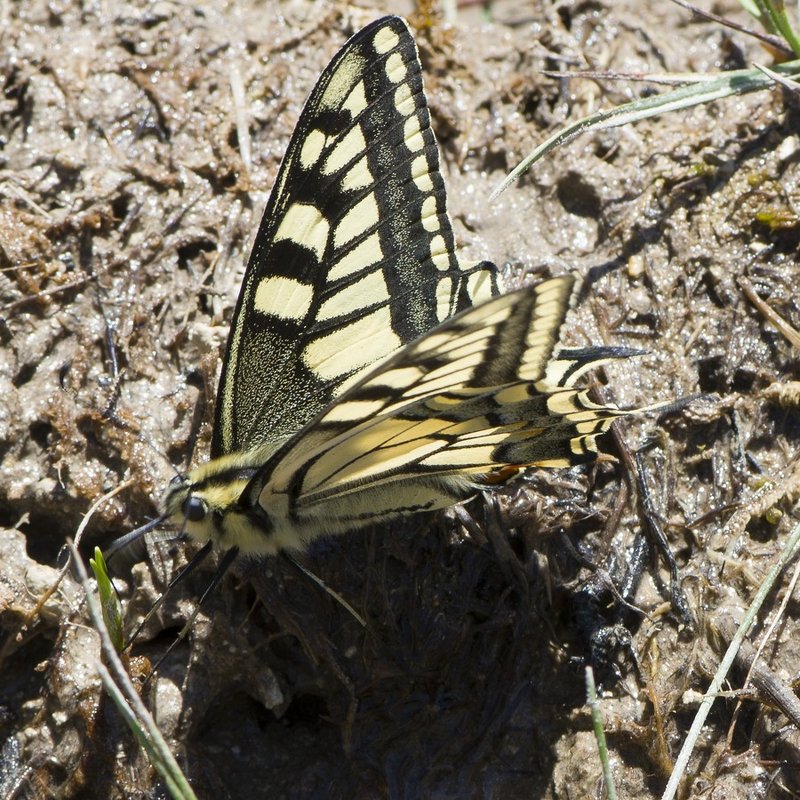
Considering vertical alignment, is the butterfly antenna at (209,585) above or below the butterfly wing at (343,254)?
below

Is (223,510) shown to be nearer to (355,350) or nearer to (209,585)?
(209,585)

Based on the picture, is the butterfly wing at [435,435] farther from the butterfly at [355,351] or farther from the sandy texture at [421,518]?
the sandy texture at [421,518]

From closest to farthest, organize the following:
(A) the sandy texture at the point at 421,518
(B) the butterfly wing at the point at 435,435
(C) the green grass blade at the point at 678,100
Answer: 1. (B) the butterfly wing at the point at 435,435
2. (A) the sandy texture at the point at 421,518
3. (C) the green grass blade at the point at 678,100

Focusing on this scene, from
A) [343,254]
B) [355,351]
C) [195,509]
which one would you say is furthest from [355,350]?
[195,509]

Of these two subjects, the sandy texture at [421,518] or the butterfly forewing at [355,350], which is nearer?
the butterfly forewing at [355,350]

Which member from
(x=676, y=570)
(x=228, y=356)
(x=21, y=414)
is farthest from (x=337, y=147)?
(x=676, y=570)

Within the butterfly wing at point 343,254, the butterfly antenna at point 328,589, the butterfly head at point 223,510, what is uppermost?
the butterfly wing at point 343,254

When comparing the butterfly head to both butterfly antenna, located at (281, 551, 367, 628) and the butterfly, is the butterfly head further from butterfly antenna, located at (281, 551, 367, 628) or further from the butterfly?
butterfly antenna, located at (281, 551, 367, 628)

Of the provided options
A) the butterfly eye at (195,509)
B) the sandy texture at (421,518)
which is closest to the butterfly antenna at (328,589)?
the sandy texture at (421,518)
